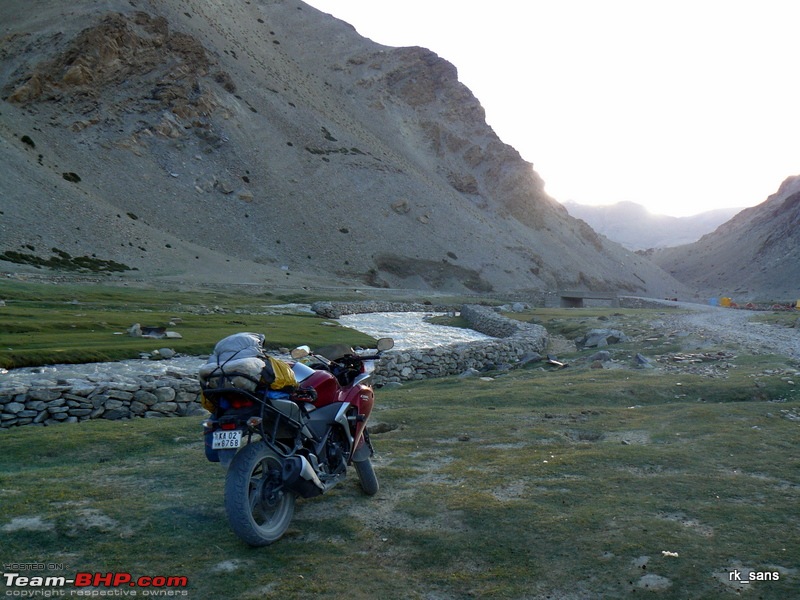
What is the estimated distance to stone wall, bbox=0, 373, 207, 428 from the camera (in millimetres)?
13945

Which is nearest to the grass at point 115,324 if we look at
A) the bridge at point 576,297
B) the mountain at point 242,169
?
the mountain at point 242,169

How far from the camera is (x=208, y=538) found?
610 cm

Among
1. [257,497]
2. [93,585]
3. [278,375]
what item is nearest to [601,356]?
[278,375]

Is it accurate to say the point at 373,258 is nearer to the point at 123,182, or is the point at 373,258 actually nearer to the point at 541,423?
the point at 123,182

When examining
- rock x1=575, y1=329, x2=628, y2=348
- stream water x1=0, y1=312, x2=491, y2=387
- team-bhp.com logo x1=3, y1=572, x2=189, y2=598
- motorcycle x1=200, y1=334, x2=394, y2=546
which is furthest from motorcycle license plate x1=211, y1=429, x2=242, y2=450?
rock x1=575, y1=329, x2=628, y2=348

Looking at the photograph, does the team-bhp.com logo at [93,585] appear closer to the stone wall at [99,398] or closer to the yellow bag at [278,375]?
the yellow bag at [278,375]

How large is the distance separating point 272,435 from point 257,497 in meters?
0.63

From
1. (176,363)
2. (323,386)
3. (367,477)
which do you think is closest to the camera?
(323,386)

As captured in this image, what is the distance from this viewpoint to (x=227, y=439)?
585cm

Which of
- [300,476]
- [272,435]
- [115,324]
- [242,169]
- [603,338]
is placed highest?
[242,169]

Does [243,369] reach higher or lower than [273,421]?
higher

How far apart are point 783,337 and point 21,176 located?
76.6 m

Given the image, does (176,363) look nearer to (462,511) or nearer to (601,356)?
(601,356)

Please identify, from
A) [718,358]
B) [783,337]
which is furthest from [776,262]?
[718,358]
